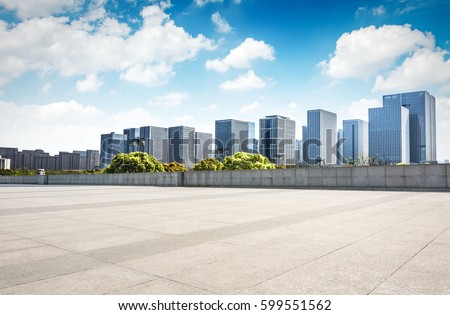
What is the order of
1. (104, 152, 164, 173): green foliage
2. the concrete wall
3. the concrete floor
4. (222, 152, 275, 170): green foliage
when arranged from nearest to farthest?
the concrete floor, the concrete wall, (222, 152, 275, 170): green foliage, (104, 152, 164, 173): green foliage

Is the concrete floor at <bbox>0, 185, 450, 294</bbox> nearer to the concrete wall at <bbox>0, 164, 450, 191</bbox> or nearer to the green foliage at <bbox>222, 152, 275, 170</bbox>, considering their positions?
the concrete wall at <bbox>0, 164, 450, 191</bbox>

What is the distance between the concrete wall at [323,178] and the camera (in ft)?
67.7

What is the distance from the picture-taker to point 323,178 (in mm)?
24500

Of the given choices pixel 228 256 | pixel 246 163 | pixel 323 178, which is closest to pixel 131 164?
pixel 246 163

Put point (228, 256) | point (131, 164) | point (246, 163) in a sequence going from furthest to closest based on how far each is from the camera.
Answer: point (131, 164) → point (246, 163) → point (228, 256)

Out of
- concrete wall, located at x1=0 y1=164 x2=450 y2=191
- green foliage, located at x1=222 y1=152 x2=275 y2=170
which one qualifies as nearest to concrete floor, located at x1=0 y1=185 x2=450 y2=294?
concrete wall, located at x1=0 y1=164 x2=450 y2=191

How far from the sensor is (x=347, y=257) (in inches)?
184

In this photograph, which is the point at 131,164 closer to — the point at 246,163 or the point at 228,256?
the point at 246,163

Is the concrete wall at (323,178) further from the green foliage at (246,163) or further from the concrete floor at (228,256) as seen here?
the green foliage at (246,163)

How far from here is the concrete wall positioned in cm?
2062

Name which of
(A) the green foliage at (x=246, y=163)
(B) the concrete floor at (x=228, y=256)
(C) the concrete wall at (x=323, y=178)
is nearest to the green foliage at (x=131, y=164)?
(A) the green foliage at (x=246, y=163)
